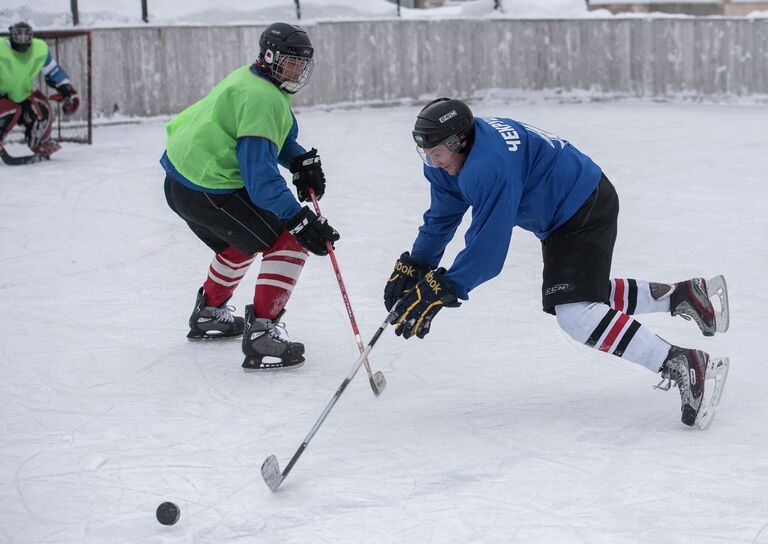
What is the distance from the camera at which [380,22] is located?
36.8ft

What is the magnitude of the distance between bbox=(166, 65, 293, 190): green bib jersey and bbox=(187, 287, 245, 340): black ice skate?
620 millimetres

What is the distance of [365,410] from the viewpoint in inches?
126

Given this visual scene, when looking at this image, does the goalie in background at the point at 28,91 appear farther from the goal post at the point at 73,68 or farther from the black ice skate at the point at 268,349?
the black ice skate at the point at 268,349

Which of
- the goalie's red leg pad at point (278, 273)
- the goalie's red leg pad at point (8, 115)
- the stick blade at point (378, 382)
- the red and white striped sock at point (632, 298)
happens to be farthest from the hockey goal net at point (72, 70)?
the red and white striped sock at point (632, 298)

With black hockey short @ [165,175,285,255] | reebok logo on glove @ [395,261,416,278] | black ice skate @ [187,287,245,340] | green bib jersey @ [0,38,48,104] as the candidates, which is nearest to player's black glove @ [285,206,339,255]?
black hockey short @ [165,175,285,255]

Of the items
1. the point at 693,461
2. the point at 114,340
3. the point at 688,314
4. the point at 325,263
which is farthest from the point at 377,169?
the point at 693,461

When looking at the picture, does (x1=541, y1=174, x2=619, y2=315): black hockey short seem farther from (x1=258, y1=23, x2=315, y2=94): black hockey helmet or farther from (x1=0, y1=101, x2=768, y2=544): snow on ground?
(x1=258, y1=23, x2=315, y2=94): black hockey helmet

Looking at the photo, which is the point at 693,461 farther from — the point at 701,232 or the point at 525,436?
the point at 701,232

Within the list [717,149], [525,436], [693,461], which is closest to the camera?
[693,461]

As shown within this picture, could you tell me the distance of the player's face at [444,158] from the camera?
9.26 feet

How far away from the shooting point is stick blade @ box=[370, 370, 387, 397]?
3.24m

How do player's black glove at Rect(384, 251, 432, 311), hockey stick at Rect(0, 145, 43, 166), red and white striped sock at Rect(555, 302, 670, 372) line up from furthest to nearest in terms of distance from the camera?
1. hockey stick at Rect(0, 145, 43, 166)
2. player's black glove at Rect(384, 251, 432, 311)
3. red and white striped sock at Rect(555, 302, 670, 372)

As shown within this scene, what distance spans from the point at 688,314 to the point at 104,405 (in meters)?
1.85

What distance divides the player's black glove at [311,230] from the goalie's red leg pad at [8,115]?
16.9 ft
